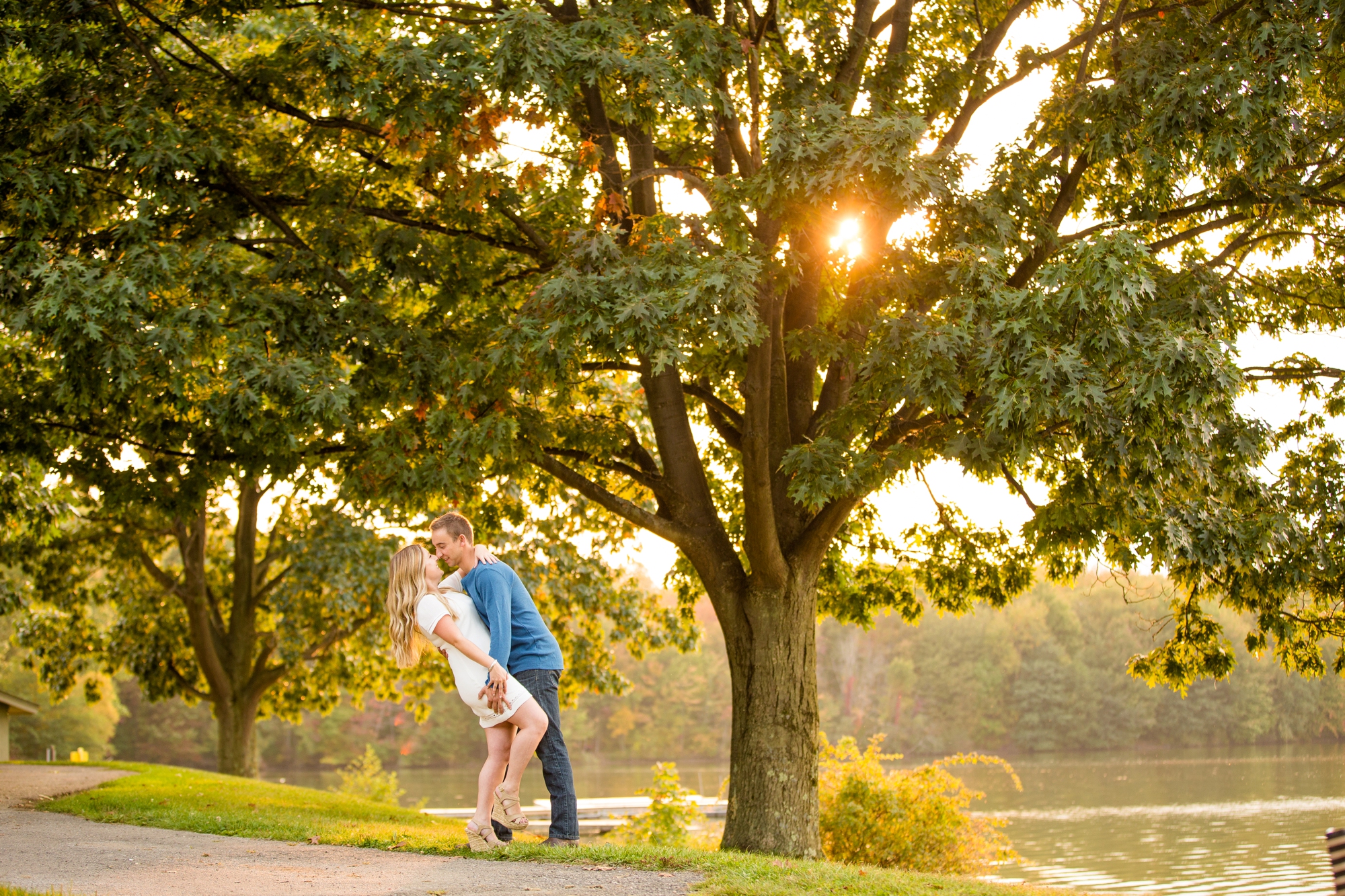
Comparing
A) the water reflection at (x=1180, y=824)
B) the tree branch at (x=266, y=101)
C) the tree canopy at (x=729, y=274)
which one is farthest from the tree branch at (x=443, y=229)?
the water reflection at (x=1180, y=824)

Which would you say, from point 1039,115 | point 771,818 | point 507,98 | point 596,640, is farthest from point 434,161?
point 596,640

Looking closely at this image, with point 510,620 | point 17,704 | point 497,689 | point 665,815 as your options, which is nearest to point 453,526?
point 510,620

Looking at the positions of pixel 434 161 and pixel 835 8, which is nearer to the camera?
pixel 434 161

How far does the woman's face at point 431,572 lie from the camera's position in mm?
6508

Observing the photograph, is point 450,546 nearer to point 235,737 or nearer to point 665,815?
point 665,815

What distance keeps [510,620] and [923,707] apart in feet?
247

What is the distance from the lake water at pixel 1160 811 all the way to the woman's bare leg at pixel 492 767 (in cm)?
1106

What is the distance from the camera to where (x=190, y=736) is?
211 ft

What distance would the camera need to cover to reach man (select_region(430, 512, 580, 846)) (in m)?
6.46

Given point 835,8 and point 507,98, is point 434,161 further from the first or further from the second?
point 835,8

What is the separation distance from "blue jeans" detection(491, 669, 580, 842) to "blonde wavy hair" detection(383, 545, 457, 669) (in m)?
0.63

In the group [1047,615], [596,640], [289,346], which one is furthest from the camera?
[1047,615]

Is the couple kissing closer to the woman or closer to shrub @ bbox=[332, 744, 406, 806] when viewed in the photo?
the woman

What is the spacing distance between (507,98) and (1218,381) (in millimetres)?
5332
